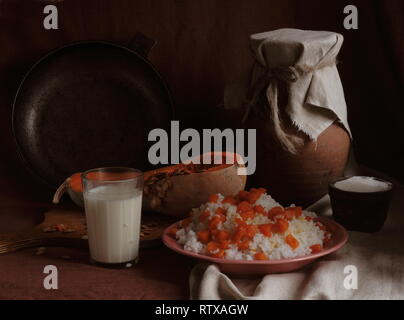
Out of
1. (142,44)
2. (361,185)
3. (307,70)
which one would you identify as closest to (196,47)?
(142,44)

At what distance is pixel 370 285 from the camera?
0.97m

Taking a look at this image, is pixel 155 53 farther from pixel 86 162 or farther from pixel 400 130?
pixel 400 130

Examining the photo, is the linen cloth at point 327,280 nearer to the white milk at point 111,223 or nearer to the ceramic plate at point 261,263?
the ceramic plate at point 261,263

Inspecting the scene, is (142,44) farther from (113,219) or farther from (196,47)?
(113,219)

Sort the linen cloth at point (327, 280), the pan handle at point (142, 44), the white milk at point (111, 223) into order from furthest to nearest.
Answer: the pan handle at point (142, 44) → the white milk at point (111, 223) → the linen cloth at point (327, 280)

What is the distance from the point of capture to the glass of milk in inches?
41.4

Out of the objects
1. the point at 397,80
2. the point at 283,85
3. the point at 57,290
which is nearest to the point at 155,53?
the point at 283,85

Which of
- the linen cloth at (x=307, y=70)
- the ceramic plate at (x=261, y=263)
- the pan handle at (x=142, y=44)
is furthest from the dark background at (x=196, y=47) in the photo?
the ceramic plate at (x=261, y=263)

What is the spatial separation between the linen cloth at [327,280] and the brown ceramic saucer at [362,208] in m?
0.07

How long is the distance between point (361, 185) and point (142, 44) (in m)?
0.68

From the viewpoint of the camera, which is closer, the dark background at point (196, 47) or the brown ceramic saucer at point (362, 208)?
the brown ceramic saucer at point (362, 208)

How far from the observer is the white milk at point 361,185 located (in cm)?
121

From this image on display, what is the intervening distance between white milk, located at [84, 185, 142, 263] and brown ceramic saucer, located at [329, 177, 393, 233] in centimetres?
42

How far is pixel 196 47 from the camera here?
1639mm
